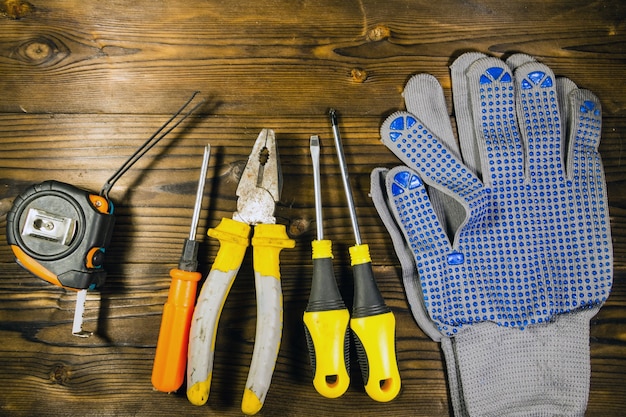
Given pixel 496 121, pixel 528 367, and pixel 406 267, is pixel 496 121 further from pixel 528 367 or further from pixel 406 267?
pixel 528 367

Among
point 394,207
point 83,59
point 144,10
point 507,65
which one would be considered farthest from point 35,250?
point 507,65

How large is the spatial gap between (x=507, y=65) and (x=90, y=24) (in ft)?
2.60

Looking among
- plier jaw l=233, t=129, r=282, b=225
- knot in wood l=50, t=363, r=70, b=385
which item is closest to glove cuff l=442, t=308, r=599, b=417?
plier jaw l=233, t=129, r=282, b=225

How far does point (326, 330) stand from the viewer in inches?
29.1

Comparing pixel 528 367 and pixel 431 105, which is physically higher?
pixel 431 105

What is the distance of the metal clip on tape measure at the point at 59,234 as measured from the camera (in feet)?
2.54

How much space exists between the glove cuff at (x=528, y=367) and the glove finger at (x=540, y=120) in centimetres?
26

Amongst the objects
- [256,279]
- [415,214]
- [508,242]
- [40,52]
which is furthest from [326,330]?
[40,52]

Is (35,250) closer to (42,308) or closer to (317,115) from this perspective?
(42,308)

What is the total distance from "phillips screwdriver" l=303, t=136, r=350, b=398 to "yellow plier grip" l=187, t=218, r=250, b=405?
0.13 metres

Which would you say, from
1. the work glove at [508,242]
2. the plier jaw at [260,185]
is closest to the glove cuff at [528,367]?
the work glove at [508,242]

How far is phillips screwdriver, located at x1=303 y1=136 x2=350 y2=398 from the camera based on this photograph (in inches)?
29.0

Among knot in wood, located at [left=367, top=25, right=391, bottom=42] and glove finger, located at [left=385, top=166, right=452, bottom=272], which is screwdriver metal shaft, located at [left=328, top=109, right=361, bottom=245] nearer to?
glove finger, located at [left=385, top=166, right=452, bottom=272]

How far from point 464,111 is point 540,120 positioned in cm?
13
